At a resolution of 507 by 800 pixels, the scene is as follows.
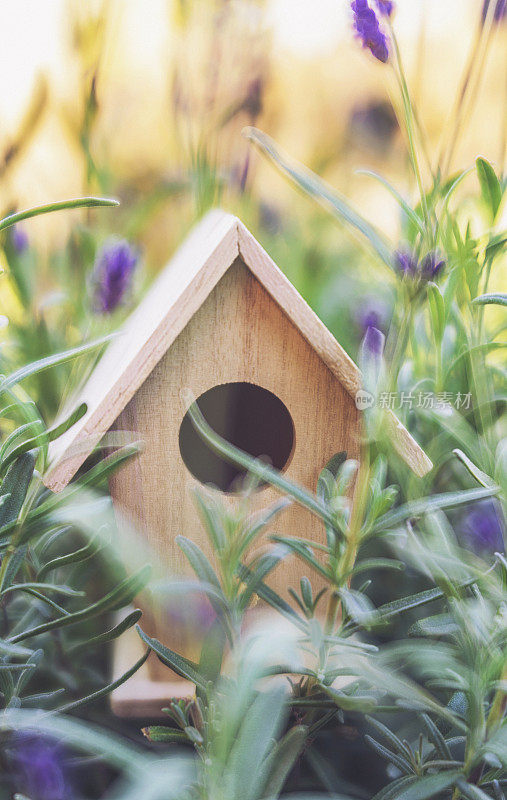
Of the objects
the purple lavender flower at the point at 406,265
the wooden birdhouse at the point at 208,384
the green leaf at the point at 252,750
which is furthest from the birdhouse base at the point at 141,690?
the purple lavender flower at the point at 406,265

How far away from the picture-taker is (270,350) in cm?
50

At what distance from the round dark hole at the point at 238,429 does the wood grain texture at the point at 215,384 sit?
12 cm

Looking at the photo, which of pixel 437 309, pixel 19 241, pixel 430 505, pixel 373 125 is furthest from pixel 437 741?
pixel 373 125

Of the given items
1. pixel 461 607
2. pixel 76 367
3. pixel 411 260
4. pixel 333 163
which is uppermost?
pixel 333 163

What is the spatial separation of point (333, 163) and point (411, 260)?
0.51m

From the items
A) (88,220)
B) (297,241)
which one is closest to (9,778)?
(88,220)

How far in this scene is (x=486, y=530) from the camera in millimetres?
439

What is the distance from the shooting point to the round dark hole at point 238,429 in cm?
68

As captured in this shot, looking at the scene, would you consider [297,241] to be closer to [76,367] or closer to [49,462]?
[76,367]

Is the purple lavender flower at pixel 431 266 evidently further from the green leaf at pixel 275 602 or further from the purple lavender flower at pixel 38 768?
the purple lavender flower at pixel 38 768

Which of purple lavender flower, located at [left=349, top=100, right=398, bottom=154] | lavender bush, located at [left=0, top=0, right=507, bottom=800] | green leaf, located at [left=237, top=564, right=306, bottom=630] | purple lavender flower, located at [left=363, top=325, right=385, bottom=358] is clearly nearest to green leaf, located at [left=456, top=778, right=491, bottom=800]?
lavender bush, located at [left=0, top=0, right=507, bottom=800]

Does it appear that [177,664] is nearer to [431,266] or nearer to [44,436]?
[44,436]

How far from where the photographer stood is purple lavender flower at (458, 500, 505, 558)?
440 mm

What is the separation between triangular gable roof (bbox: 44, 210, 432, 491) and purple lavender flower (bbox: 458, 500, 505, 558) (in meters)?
0.04
